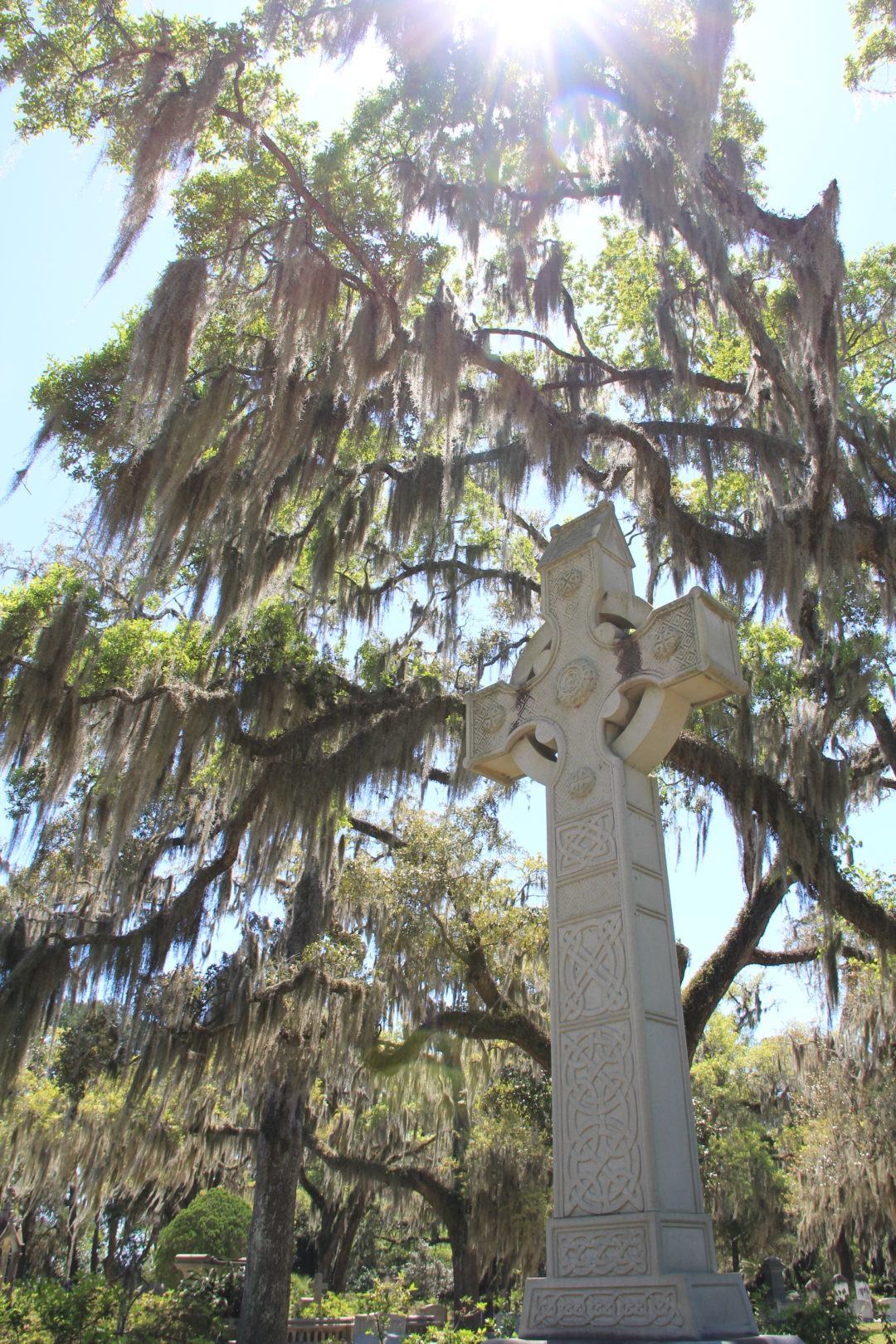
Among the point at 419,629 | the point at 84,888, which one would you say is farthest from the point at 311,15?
the point at 84,888

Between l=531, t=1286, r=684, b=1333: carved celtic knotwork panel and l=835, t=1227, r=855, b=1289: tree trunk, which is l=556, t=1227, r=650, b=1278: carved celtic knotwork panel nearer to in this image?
l=531, t=1286, r=684, b=1333: carved celtic knotwork panel

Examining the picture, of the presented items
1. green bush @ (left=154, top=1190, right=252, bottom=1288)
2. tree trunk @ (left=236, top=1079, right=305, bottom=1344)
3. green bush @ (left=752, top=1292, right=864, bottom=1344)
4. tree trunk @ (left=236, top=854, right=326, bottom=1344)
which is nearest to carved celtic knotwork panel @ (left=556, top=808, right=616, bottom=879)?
green bush @ (left=752, top=1292, right=864, bottom=1344)

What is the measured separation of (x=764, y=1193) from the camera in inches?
728

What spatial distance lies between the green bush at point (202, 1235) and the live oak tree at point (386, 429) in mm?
4936

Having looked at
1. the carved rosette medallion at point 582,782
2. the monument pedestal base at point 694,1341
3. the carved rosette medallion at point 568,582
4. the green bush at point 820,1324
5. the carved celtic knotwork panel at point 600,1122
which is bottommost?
the green bush at point 820,1324

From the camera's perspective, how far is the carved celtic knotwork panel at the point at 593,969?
3381 millimetres

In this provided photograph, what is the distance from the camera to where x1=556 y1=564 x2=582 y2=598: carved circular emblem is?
14.7 ft

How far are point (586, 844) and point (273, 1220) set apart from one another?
9604 millimetres

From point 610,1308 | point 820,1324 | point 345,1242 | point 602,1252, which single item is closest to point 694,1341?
point 610,1308

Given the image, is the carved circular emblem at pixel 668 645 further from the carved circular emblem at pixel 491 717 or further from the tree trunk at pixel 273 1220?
the tree trunk at pixel 273 1220

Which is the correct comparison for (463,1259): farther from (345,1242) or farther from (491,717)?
(491,717)

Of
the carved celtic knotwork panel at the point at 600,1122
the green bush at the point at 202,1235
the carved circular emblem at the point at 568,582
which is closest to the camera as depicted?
the carved celtic knotwork panel at the point at 600,1122

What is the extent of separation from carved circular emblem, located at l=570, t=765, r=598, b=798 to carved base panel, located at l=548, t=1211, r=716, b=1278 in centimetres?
158

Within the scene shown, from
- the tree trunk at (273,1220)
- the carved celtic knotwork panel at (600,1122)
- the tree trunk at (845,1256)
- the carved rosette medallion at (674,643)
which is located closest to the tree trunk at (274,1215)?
the tree trunk at (273,1220)
